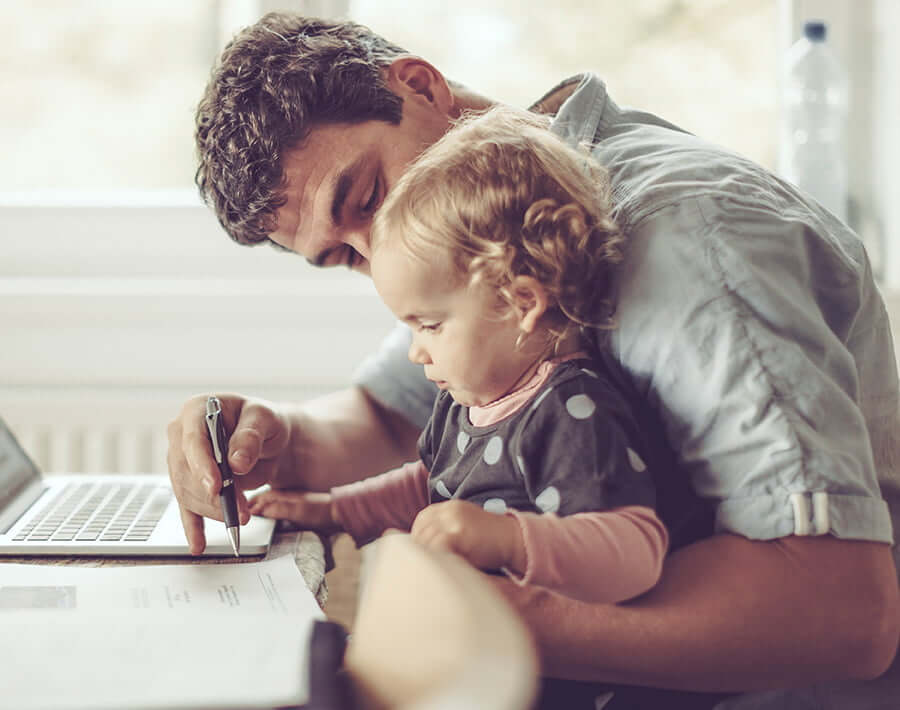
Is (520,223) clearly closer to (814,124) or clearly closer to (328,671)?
(328,671)

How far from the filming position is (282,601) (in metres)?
0.83

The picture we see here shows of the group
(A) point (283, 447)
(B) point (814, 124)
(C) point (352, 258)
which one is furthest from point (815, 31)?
(A) point (283, 447)

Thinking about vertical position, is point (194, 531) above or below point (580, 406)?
below

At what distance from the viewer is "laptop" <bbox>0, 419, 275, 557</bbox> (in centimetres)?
101

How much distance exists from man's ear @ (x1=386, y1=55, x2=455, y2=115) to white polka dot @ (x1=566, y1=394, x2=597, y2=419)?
495 mm

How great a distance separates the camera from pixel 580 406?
81cm

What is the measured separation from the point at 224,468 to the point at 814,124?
147cm

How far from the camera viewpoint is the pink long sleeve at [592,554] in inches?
28.1

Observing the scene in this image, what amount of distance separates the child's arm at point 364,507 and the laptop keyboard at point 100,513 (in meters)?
0.13

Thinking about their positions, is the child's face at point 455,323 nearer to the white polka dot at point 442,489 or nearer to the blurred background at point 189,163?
the white polka dot at point 442,489

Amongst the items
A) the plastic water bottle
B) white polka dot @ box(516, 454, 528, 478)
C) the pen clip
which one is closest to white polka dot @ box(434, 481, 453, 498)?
white polka dot @ box(516, 454, 528, 478)

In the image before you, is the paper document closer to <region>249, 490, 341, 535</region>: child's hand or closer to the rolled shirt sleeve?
<region>249, 490, 341, 535</region>: child's hand

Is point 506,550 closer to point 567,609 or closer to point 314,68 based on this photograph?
point 567,609

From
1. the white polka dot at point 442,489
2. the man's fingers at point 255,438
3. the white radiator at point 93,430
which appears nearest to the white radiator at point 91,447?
the white radiator at point 93,430
